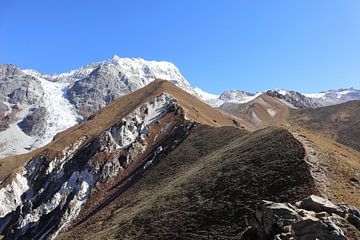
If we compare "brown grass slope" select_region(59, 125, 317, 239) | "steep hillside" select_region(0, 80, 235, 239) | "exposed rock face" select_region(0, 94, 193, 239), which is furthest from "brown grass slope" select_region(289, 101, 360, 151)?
"brown grass slope" select_region(59, 125, 317, 239)

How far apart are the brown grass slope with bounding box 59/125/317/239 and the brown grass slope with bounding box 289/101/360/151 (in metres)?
88.2

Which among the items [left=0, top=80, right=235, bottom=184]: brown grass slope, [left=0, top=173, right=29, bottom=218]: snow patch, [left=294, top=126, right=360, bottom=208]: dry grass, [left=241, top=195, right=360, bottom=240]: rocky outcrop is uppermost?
[left=0, top=80, right=235, bottom=184]: brown grass slope

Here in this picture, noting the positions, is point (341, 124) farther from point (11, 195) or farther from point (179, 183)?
point (179, 183)

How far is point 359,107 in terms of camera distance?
18688 centimetres

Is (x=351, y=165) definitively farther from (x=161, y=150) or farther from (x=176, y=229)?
(x=161, y=150)

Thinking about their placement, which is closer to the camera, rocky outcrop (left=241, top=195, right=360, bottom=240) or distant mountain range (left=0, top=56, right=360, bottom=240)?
rocky outcrop (left=241, top=195, right=360, bottom=240)

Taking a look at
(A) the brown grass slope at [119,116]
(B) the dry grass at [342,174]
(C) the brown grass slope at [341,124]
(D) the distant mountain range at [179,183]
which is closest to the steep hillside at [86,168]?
(D) the distant mountain range at [179,183]

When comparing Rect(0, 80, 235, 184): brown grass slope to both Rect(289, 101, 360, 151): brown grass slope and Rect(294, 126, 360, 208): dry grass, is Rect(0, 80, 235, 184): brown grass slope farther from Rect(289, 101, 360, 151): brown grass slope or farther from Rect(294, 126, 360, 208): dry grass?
Rect(294, 126, 360, 208): dry grass

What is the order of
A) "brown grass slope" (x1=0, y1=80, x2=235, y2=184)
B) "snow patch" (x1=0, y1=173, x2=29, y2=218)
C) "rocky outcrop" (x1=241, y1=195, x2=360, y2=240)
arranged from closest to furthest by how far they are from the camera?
"rocky outcrop" (x1=241, y1=195, x2=360, y2=240) < "snow patch" (x1=0, y1=173, x2=29, y2=218) < "brown grass slope" (x1=0, y1=80, x2=235, y2=184)

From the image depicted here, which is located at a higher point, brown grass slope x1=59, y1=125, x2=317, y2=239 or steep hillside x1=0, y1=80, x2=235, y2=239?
steep hillside x1=0, y1=80, x2=235, y2=239

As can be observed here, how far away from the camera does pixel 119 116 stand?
120 m

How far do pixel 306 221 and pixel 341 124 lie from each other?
6043 inches

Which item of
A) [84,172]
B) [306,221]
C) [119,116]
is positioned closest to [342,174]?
[306,221]

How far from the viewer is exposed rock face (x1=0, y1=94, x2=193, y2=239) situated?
80.6 meters
